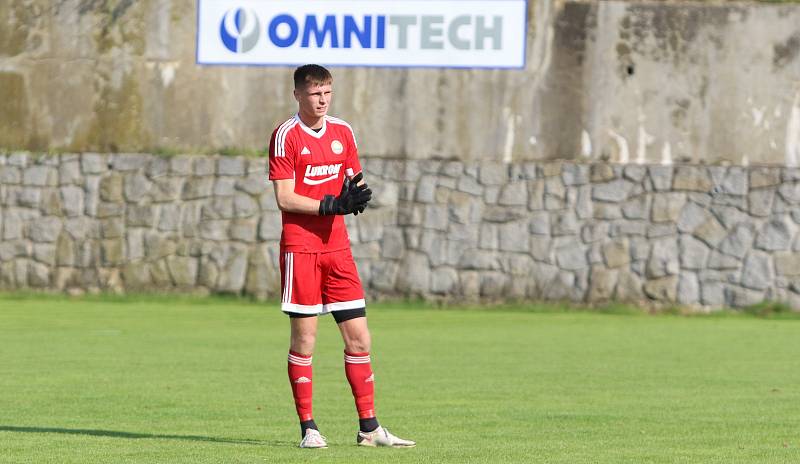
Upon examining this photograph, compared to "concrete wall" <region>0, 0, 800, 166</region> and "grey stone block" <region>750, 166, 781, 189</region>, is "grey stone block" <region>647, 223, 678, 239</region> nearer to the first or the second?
"concrete wall" <region>0, 0, 800, 166</region>

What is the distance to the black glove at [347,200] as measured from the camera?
347 inches

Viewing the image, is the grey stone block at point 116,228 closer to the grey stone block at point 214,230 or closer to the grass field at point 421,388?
the grey stone block at point 214,230

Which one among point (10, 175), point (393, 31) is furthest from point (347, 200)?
point (10, 175)

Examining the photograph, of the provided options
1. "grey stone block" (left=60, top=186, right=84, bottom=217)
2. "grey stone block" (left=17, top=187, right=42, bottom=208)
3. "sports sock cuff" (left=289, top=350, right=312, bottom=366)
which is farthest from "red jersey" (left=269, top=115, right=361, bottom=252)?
"grey stone block" (left=17, top=187, right=42, bottom=208)

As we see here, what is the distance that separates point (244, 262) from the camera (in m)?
23.3

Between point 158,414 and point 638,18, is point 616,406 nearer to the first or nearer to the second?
point 158,414

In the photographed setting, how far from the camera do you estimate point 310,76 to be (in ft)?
29.2

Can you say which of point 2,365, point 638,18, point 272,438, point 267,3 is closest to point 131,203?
point 267,3

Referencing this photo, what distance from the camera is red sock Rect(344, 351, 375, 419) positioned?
9055mm

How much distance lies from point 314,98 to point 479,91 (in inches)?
558

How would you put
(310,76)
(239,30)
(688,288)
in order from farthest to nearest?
1. (239,30)
2. (688,288)
3. (310,76)

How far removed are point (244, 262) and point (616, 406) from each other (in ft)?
40.8

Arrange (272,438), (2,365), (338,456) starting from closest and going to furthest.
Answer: (338,456) < (272,438) < (2,365)

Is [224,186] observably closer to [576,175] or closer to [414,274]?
[414,274]
